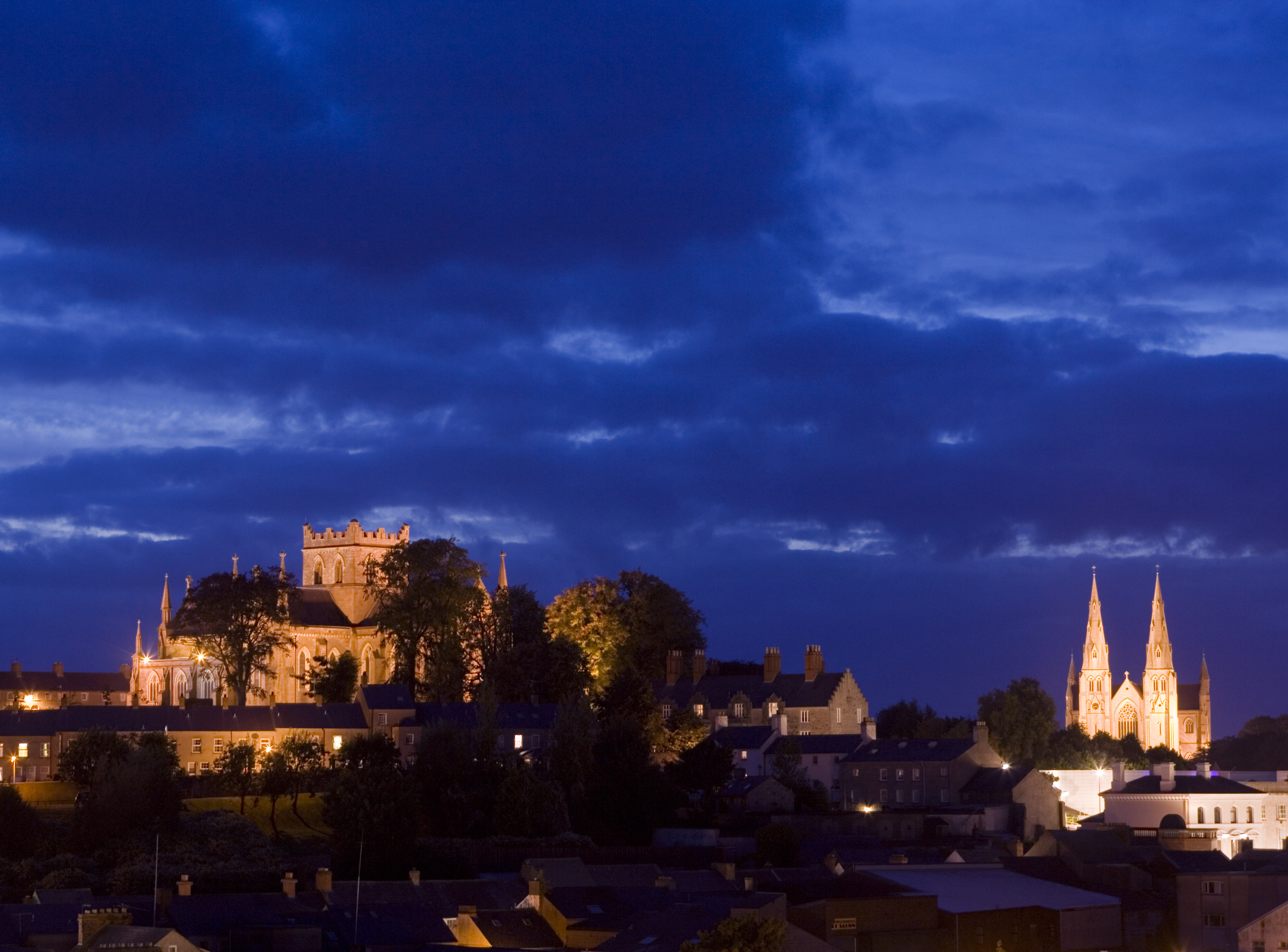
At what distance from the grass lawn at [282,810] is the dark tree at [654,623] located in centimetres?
2446

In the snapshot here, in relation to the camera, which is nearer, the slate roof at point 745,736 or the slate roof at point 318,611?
the slate roof at point 745,736

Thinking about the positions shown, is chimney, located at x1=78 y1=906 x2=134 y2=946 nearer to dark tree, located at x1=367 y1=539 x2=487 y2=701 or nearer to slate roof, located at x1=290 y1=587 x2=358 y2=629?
dark tree, located at x1=367 y1=539 x2=487 y2=701

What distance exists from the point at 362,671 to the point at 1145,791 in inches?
1734

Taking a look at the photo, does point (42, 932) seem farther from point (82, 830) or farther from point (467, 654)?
point (467, 654)

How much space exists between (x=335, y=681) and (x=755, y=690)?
23.8 metres

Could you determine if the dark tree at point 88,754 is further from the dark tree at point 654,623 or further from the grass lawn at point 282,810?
the dark tree at point 654,623

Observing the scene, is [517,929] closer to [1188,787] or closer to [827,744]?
[827,744]

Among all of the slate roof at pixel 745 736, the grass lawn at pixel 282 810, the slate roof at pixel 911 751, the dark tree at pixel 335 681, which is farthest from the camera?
the dark tree at pixel 335 681

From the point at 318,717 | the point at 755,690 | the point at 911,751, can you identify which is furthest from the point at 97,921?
the point at 755,690

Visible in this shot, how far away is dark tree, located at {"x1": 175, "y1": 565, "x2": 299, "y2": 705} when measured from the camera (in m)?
92.2

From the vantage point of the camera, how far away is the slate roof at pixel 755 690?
102 m

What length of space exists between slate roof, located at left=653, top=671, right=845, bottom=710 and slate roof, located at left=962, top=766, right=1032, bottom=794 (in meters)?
14.1

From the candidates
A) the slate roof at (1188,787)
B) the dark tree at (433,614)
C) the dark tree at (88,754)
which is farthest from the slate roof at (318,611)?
the slate roof at (1188,787)

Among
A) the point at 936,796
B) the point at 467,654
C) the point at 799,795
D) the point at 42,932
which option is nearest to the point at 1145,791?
the point at 936,796
